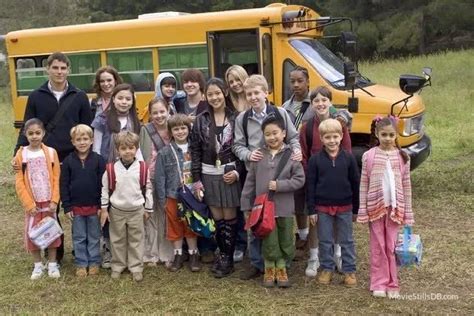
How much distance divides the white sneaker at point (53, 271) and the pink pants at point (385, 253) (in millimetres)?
2682

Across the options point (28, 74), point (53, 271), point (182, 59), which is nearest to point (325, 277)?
point (53, 271)

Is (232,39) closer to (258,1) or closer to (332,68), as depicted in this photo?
(332,68)

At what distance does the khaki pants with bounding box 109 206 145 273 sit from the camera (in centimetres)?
491

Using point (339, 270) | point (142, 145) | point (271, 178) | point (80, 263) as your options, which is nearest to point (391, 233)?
point (339, 270)

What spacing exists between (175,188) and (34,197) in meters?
1.19

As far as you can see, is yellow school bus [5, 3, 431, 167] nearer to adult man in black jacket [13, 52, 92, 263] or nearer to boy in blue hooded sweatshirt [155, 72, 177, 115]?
boy in blue hooded sweatshirt [155, 72, 177, 115]

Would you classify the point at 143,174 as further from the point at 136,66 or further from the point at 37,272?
the point at 136,66

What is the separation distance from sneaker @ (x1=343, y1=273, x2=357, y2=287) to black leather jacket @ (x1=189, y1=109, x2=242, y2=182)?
1228 millimetres

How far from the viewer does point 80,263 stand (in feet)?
16.6

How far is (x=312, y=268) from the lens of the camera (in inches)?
193

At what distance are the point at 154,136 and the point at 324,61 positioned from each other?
302cm

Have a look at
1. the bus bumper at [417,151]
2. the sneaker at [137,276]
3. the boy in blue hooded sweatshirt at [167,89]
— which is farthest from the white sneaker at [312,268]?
the bus bumper at [417,151]

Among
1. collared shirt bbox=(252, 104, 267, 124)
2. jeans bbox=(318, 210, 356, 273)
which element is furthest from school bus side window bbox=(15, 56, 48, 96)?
jeans bbox=(318, 210, 356, 273)

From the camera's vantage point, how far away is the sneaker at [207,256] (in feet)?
17.4
